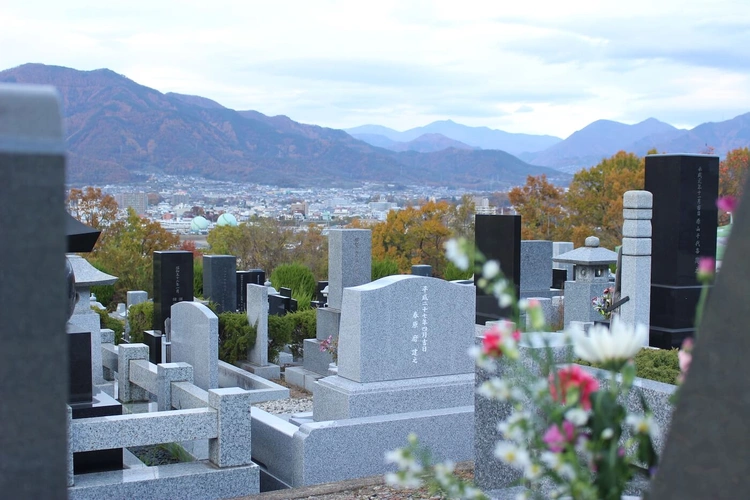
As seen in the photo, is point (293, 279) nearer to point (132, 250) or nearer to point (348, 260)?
point (348, 260)

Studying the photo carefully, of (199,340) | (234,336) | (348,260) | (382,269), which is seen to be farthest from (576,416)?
(382,269)

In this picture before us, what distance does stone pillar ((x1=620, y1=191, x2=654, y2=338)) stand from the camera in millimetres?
9812

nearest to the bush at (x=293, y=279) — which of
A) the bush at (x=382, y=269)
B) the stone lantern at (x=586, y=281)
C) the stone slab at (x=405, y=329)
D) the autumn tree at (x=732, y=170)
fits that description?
the bush at (x=382, y=269)

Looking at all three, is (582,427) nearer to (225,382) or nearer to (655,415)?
(655,415)

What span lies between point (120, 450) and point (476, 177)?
140 metres

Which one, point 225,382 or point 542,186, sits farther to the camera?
point 542,186

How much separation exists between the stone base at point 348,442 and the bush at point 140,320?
7175 millimetres

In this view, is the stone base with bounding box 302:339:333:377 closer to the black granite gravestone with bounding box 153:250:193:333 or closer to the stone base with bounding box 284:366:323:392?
the stone base with bounding box 284:366:323:392

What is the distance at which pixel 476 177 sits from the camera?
144500 mm

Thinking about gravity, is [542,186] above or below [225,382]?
above

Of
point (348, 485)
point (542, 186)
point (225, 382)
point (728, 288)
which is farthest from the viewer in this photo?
point (542, 186)

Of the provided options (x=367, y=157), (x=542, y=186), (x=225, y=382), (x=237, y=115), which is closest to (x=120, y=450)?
(x=225, y=382)

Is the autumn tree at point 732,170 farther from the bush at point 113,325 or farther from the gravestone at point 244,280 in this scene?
the bush at point 113,325

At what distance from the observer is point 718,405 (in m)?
1.45
